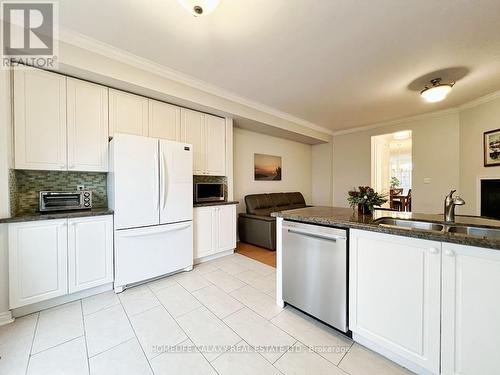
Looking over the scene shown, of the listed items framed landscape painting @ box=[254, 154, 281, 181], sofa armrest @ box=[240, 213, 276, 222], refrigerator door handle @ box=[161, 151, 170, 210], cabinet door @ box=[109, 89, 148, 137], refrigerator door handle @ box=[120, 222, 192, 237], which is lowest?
sofa armrest @ box=[240, 213, 276, 222]

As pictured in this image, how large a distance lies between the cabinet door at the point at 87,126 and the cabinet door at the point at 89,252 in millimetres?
705

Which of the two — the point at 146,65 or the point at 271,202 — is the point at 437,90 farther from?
the point at 146,65

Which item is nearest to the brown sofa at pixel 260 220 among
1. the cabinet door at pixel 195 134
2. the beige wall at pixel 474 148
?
the cabinet door at pixel 195 134

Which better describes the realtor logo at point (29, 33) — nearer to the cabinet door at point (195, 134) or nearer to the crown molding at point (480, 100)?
the cabinet door at point (195, 134)

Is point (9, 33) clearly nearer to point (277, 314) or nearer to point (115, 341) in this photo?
point (115, 341)

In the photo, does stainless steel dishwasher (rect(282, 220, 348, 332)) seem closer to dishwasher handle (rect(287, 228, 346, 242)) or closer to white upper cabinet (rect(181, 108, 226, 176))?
dishwasher handle (rect(287, 228, 346, 242))

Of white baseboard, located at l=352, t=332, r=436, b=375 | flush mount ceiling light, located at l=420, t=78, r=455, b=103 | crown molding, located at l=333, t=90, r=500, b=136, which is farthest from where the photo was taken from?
crown molding, located at l=333, t=90, r=500, b=136

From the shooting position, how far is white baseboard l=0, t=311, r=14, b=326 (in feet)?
6.05

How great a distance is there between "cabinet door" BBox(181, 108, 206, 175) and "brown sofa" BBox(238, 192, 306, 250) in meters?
1.41

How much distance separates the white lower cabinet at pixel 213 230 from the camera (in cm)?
325

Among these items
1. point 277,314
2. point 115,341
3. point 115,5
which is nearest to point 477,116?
point 277,314

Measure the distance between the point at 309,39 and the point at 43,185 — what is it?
11.5 feet

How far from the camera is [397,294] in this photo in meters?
1.37

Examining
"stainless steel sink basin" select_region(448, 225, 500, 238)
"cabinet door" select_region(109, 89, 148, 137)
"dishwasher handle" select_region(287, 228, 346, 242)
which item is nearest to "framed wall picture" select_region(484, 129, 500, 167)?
"stainless steel sink basin" select_region(448, 225, 500, 238)
